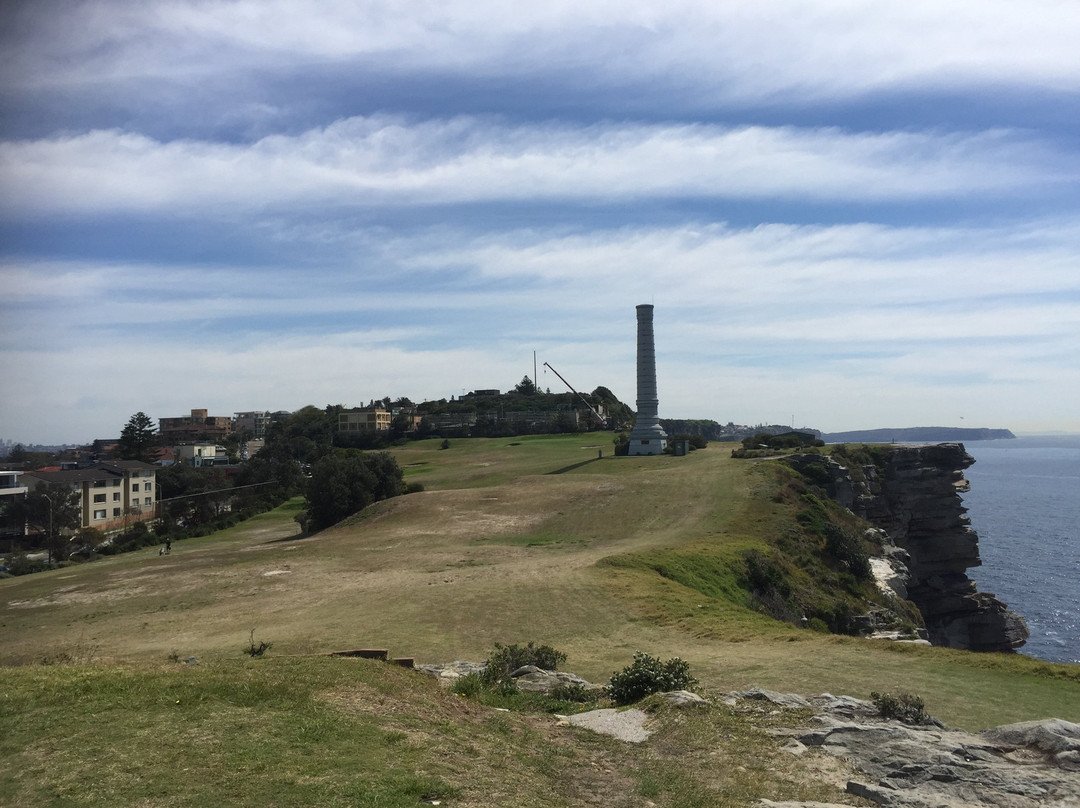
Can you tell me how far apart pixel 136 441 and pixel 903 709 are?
4600 inches

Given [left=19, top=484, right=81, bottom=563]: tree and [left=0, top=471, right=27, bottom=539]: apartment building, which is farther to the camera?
[left=0, top=471, right=27, bottom=539]: apartment building

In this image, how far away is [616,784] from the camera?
10.8m

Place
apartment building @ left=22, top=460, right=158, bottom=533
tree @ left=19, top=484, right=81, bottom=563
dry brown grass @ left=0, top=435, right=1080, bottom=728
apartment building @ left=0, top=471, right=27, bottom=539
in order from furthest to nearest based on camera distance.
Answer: apartment building @ left=22, top=460, right=158, bottom=533
apartment building @ left=0, top=471, right=27, bottom=539
tree @ left=19, top=484, right=81, bottom=563
dry brown grass @ left=0, top=435, right=1080, bottom=728

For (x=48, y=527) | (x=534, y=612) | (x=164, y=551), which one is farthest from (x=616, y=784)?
(x=48, y=527)

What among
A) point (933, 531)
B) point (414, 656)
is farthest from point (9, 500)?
point (933, 531)

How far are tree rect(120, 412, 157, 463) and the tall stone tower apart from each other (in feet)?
234

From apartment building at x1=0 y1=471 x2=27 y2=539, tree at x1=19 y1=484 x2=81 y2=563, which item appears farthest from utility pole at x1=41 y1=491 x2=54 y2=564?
apartment building at x1=0 y1=471 x2=27 y2=539

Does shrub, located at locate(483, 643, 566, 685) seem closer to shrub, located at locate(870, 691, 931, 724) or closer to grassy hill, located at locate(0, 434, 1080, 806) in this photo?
grassy hill, located at locate(0, 434, 1080, 806)

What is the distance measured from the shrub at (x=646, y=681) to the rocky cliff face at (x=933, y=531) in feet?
136

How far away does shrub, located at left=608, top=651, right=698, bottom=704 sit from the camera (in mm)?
15250

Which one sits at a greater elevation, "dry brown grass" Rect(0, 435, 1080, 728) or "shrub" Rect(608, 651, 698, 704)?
"shrub" Rect(608, 651, 698, 704)

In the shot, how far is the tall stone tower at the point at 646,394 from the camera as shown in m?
84.7

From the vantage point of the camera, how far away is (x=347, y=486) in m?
57.0

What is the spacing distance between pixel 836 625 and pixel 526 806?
30.9 metres
